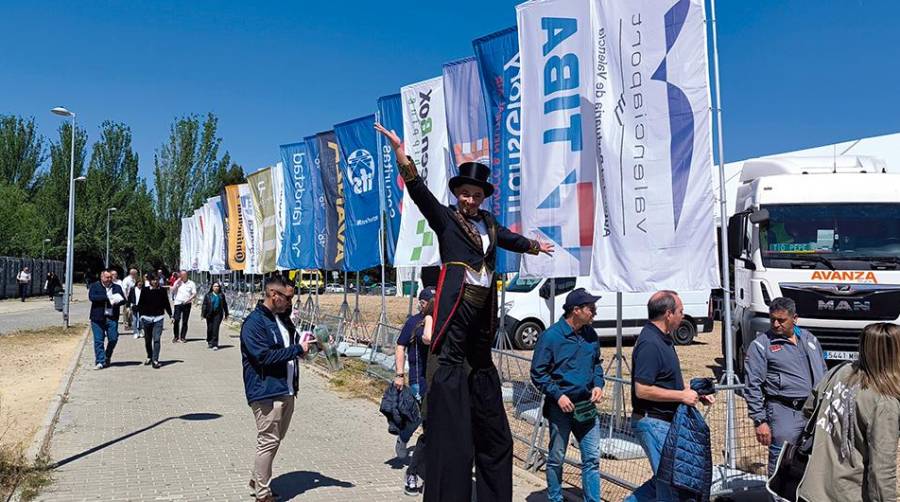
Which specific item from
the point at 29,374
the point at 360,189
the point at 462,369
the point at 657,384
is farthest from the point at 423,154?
the point at 462,369

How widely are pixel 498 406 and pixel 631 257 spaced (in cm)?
404

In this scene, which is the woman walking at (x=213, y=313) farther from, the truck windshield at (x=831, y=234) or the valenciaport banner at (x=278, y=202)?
the truck windshield at (x=831, y=234)

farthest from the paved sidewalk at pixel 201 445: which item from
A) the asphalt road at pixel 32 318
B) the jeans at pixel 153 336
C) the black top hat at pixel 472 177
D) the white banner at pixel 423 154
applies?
the asphalt road at pixel 32 318

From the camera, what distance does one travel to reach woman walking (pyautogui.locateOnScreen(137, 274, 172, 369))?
1464 cm

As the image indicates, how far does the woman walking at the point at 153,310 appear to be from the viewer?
1464cm

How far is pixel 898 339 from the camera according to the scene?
3492 millimetres

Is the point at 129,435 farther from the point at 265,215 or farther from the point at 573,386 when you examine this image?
the point at 265,215

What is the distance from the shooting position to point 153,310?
1469cm

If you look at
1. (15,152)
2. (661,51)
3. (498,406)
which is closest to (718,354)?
(661,51)

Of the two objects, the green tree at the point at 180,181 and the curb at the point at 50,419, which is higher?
the green tree at the point at 180,181

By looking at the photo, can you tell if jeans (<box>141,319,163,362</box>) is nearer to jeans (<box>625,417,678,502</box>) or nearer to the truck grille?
the truck grille

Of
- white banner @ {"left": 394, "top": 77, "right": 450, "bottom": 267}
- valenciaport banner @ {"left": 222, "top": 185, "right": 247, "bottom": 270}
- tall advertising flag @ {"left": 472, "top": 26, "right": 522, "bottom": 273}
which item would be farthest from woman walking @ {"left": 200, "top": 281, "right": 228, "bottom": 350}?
tall advertising flag @ {"left": 472, "top": 26, "right": 522, "bottom": 273}

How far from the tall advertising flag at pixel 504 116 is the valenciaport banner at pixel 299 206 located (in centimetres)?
945

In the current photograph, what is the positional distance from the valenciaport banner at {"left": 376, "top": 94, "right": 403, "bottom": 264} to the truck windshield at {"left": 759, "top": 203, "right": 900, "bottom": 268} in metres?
6.43
